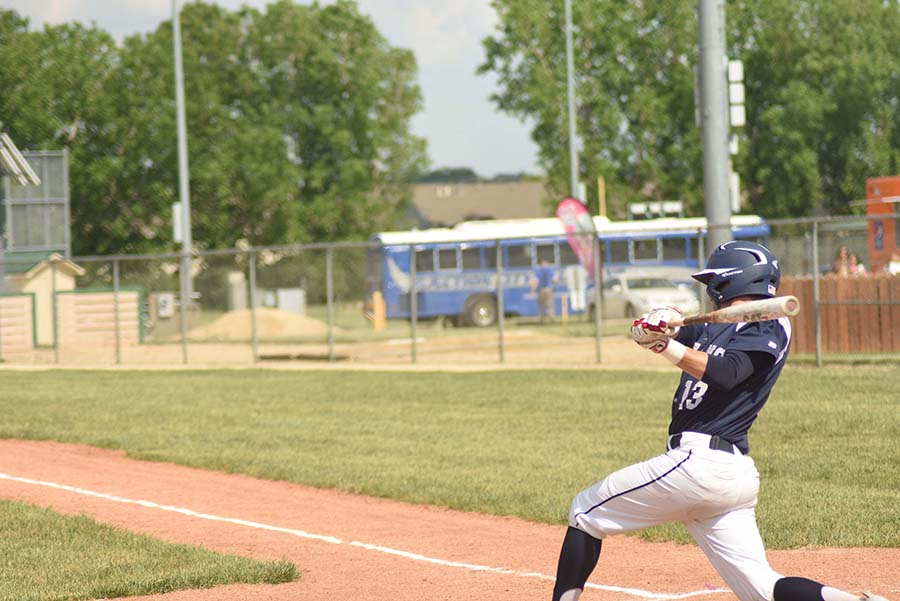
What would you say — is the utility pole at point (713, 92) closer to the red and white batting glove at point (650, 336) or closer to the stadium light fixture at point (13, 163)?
the red and white batting glove at point (650, 336)

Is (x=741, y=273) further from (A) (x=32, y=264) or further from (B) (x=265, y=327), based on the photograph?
(A) (x=32, y=264)

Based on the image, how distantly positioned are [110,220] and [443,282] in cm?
2270

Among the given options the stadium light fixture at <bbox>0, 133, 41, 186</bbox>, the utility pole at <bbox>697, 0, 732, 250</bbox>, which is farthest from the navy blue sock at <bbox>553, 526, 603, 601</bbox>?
the stadium light fixture at <bbox>0, 133, 41, 186</bbox>

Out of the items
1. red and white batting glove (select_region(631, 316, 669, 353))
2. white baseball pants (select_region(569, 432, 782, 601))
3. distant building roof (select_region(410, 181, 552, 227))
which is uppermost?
distant building roof (select_region(410, 181, 552, 227))

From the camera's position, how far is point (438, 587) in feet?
25.6

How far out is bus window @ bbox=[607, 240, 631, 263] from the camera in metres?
39.8

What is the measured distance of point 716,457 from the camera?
5.28 metres

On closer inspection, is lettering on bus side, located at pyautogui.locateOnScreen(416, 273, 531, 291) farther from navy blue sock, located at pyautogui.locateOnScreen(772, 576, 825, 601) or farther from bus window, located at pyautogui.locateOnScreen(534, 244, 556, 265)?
navy blue sock, located at pyautogui.locateOnScreen(772, 576, 825, 601)

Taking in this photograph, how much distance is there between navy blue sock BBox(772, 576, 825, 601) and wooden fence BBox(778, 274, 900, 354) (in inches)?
595

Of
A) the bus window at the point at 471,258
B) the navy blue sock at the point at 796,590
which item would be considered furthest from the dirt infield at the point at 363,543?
the bus window at the point at 471,258

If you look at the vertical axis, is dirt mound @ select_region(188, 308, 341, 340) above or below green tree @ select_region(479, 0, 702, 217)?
below

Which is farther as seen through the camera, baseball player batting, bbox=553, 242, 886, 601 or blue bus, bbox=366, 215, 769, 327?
blue bus, bbox=366, 215, 769, 327

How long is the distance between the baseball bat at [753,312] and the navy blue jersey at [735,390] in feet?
0.53

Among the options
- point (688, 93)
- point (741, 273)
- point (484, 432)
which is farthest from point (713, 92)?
point (688, 93)
